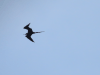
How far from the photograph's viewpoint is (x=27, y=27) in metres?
35.3

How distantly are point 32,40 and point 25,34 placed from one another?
1980 mm

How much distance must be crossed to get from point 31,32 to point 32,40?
6.57 feet

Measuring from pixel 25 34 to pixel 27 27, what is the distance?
2.50m

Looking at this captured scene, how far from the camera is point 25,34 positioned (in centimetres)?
3731

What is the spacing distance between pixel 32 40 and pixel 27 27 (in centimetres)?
336

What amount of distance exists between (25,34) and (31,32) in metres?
1.88

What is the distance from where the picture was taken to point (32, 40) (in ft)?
122

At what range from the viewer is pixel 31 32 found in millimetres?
36125

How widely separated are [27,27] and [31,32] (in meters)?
1.46
